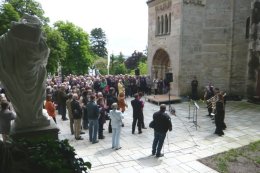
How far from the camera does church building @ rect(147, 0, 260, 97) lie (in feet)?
63.0

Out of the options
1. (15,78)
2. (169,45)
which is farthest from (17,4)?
(15,78)

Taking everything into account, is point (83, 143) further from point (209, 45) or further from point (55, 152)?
point (209, 45)

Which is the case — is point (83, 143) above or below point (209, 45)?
below

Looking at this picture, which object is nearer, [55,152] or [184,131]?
[55,152]

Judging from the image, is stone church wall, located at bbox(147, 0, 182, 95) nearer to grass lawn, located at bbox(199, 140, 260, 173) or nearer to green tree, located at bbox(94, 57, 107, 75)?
grass lawn, located at bbox(199, 140, 260, 173)

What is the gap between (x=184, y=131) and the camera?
1147cm

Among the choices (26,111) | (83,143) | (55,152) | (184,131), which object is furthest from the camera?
Result: (184,131)

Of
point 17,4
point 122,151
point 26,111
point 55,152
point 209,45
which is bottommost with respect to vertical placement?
point 122,151

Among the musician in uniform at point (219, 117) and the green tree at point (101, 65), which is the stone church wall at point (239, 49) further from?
the green tree at point (101, 65)

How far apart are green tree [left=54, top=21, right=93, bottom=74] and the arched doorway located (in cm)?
2322

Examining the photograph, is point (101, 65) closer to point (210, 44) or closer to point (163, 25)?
point (163, 25)

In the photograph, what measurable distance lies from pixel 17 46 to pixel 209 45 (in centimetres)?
1717

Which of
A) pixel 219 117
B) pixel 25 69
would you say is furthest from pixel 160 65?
pixel 25 69

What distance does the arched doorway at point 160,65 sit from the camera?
22.5 m
